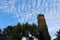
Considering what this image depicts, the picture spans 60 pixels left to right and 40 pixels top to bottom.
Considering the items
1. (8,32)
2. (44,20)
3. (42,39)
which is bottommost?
(42,39)

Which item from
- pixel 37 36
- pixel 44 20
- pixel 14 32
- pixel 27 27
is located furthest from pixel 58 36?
pixel 44 20

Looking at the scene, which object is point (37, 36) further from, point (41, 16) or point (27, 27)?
point (41, 16)

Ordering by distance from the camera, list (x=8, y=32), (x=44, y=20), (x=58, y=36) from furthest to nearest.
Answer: (x=44, y=20), (x=8, y=32), (x=58, y=36)

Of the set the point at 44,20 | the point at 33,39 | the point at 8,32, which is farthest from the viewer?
the point at 44,20

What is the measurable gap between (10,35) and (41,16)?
23.0 metres

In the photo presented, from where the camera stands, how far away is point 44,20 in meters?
58.2

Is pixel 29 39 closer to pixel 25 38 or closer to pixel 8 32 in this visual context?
pixel 25 38

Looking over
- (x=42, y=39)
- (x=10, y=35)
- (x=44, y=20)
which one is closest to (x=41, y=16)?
(x=44, y=20)

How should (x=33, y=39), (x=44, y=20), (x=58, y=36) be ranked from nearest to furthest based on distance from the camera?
(x=58, y=36)
(x=33, y=39)
(x=44, y=20)

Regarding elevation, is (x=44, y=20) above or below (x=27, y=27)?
above

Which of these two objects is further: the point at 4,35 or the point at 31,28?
the point at 4,35

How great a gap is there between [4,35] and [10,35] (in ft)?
17.2

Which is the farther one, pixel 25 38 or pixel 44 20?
pixel 44 20

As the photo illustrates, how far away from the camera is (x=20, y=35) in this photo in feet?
119
